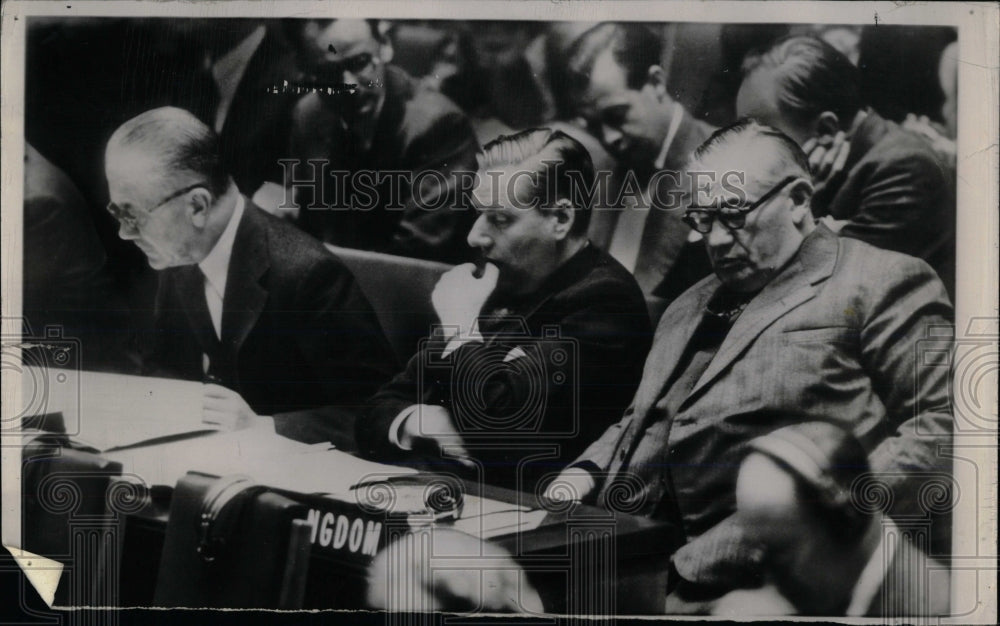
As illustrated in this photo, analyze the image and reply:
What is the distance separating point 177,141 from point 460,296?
121cm

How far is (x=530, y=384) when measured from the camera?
278 centimetres

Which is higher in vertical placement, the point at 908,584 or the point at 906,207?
the point at 906,207

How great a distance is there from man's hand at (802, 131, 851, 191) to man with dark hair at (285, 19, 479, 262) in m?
1.24

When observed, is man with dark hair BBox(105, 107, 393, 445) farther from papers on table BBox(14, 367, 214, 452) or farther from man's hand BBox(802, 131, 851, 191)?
man's hand BBox(802, 131, 851, 191)

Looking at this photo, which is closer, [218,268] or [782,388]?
[782,388]

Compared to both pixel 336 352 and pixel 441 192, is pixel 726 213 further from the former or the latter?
pixel 336 352

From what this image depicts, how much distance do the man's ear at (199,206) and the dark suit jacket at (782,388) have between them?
1.67 m

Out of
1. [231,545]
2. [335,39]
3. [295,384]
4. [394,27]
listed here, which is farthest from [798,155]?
[231,545]

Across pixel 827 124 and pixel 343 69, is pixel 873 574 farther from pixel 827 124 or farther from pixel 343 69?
pixel 343 69

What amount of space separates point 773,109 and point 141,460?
2.68m

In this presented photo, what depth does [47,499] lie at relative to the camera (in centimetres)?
283

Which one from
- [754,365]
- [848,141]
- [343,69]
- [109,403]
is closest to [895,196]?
[848,141]

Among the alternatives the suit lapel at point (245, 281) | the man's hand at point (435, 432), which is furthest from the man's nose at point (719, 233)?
the suit lapel at point (245, 281)

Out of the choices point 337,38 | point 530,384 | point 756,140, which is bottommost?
point 530,384
